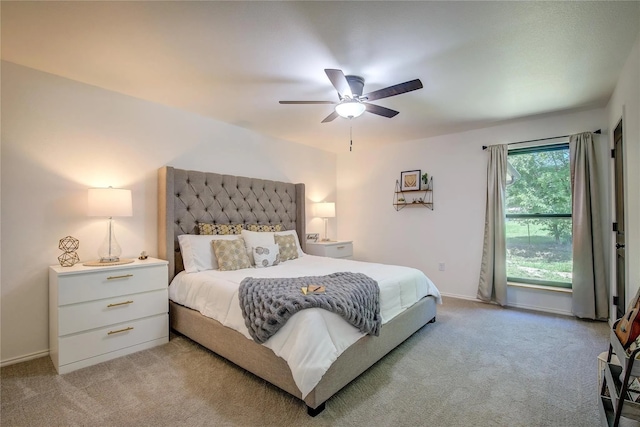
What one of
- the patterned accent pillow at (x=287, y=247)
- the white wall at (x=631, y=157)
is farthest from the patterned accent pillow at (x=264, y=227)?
the white wall at (x=631, y=157)

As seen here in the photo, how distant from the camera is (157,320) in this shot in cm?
263

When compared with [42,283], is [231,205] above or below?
above

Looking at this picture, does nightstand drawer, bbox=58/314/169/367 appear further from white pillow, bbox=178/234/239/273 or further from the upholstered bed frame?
white pillow, bbox=178/234/239/273

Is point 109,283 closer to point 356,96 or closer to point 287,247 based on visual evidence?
point 287,247

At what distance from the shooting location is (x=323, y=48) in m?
2.07

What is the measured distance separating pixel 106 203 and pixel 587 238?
4.84m

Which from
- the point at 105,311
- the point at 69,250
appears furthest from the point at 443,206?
the point at 69,250

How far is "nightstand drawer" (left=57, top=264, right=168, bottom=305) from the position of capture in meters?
2.19

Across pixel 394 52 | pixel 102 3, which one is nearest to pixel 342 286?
Answer: pixel 394 52

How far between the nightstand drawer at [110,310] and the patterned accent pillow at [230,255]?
0.55 meters

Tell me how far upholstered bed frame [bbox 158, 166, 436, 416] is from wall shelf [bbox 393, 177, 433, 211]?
1561mm

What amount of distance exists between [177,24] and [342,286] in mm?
2050

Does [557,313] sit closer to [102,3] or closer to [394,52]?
[394,52]

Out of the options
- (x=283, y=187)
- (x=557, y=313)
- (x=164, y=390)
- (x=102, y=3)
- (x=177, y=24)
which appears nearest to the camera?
(x=102, y=3)
